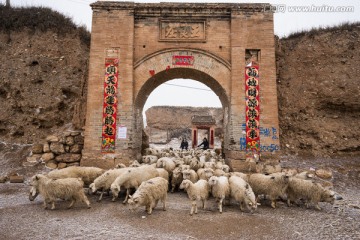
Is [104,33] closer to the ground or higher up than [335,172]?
higher up

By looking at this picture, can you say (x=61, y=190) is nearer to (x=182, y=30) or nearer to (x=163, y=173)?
(x=163, y=173)

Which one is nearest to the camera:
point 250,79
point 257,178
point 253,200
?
point 253,200

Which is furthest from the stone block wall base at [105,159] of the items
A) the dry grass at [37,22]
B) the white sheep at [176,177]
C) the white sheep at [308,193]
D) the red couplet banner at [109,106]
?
the dry grass at [37,22]

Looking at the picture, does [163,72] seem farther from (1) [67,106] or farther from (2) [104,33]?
(1) [67,106]

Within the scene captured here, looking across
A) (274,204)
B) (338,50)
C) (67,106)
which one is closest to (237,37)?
(338,50)

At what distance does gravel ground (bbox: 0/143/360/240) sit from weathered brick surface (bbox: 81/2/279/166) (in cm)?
365

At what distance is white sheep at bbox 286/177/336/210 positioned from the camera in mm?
6473

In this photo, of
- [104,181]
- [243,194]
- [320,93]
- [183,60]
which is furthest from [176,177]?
[320,93]

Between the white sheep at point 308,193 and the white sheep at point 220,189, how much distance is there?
5.51ft

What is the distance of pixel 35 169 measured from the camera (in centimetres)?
964

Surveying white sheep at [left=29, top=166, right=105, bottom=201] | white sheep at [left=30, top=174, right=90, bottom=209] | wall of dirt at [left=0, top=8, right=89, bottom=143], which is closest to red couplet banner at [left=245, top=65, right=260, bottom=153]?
white sheep at [left=29, top=166, right=105, bottom=201]

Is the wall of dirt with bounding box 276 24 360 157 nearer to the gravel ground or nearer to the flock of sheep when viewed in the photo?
the flock of sheep

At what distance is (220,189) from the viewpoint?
20.4ft

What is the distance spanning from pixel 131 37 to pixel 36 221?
747cm
